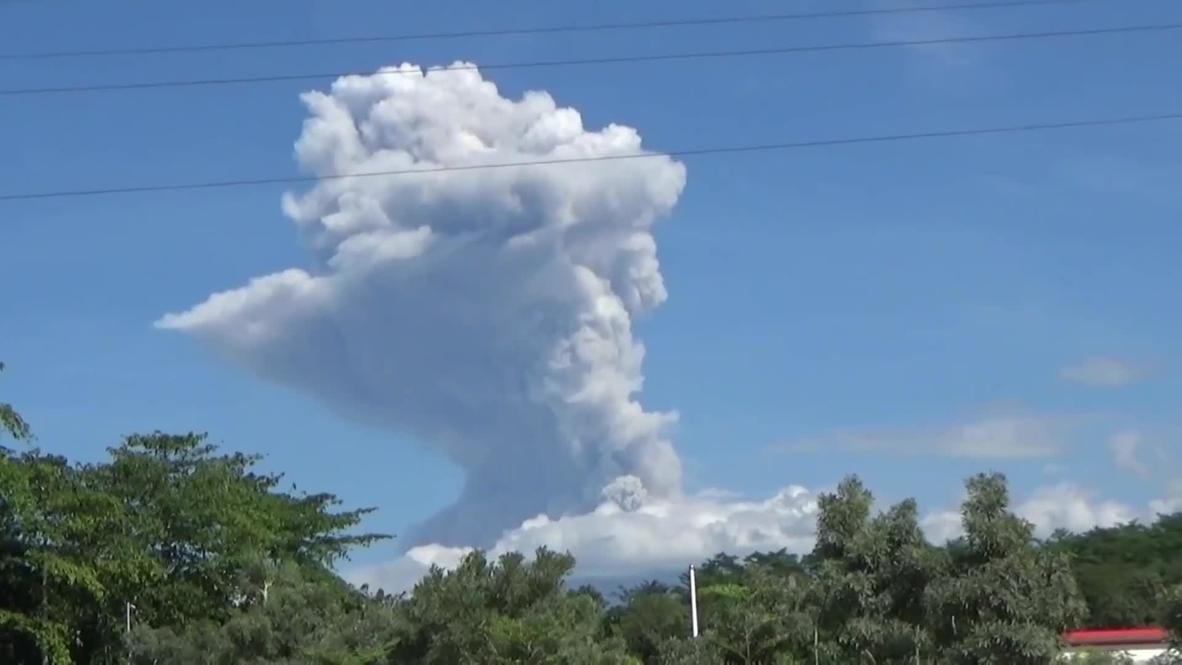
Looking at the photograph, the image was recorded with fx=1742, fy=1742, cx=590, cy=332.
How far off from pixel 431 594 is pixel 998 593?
12149mm

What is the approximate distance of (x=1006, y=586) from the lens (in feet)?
84.8

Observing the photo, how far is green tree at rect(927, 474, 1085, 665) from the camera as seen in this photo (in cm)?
2558

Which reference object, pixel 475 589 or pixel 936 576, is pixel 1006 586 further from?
pixel 475 589

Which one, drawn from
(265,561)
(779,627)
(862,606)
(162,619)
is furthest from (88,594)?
(862,606)

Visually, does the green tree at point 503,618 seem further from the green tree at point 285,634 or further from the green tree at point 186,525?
the green tree at point 186,525

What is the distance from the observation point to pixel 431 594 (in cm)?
3375

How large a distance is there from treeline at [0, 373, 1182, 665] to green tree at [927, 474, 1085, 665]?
30 mm

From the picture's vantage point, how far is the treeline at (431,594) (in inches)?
1038

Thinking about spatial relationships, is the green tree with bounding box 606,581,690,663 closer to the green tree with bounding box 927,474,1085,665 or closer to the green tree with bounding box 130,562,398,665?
the green tree with bounding box 130,562,398,665

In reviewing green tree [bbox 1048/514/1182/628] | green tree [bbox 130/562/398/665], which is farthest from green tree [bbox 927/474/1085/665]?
green tree [bbox 1048/514/1182/628]

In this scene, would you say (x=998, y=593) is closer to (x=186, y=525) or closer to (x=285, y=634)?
Answer: (x=285, y=634)

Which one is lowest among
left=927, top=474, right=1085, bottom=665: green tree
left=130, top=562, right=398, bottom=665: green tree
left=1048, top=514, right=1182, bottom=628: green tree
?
left=927, top=474, right=1085, bottom=665: green tree

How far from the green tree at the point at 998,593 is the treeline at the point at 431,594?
0.03m

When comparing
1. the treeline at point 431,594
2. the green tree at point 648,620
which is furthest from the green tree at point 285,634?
the green tree at point 648,620
